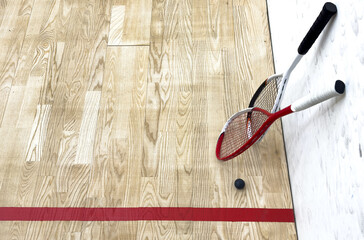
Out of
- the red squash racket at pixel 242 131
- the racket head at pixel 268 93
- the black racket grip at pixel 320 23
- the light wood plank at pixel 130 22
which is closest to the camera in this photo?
the black racket grip at pixel 320 23

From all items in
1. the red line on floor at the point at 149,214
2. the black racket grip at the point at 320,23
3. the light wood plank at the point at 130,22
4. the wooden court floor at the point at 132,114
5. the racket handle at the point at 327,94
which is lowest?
the red line on floor at the point at 149,214

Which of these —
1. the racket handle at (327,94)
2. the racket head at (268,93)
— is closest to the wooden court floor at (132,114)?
the racket head at (268,93)

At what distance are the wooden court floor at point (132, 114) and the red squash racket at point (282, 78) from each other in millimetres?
193

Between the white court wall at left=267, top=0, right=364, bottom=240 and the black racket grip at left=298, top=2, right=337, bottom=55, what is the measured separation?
0.03 meters

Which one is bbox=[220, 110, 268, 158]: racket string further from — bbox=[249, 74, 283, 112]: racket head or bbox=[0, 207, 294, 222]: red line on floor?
bbox=[0, 207, 294, 222]: red line on floor

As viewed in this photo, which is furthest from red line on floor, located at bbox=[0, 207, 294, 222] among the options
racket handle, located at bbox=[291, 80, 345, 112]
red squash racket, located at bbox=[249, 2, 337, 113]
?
racket handle, located at bbox=[291, 80, 345, 112]

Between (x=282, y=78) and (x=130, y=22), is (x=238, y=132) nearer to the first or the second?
(x=282, y=78)

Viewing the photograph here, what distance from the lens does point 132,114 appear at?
1761mm

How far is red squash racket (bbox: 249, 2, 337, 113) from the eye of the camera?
109cm

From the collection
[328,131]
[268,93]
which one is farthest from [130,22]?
[328,131]

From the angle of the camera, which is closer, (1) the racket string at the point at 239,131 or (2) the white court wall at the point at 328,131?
(2) the white court wall at the point at 328,131

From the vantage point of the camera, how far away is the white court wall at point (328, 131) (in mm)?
979

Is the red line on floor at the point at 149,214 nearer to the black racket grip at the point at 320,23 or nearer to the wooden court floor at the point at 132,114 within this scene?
the wooden court floor at the point at 132,114

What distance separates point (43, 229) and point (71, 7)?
52.8 inches
